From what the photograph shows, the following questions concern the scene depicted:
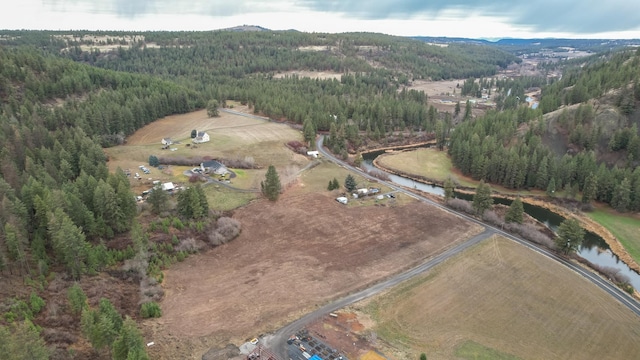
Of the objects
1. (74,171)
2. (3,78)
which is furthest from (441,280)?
(3,78)

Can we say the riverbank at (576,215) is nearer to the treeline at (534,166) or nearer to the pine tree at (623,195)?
the treeline at (534,166)

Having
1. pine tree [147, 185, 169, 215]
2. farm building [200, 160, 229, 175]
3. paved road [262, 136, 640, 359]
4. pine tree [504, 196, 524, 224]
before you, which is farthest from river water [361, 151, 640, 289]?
pine tree [147, 185, 169, 215]

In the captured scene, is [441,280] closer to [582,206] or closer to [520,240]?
[520,240]

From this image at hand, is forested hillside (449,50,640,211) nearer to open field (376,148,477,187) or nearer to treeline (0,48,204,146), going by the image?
open field (376,148,477,187)

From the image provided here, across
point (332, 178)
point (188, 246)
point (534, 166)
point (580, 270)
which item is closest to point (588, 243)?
point (580, 270)

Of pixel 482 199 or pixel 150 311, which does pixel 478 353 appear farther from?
pixel 482 199
